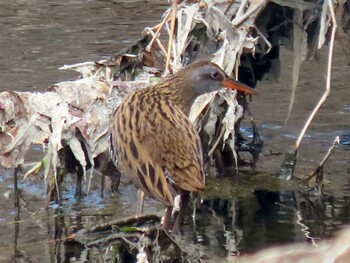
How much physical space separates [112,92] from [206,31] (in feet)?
2.93

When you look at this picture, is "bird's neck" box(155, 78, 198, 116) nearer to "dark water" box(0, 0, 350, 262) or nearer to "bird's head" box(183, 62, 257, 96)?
"bird's head" box(183, 62, 257, 96)

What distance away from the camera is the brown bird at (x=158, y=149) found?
16.0 feet

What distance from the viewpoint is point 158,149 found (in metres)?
5.02

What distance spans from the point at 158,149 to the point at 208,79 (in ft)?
3.43

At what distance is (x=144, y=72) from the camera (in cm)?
673

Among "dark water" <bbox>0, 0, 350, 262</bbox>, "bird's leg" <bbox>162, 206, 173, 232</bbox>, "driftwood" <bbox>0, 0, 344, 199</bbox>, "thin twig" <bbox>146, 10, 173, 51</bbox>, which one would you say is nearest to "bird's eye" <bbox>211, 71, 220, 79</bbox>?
"driftwood" <bbox>0, 0, 344, 199</bbox>

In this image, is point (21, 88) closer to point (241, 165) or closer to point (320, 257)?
point (241, 165)

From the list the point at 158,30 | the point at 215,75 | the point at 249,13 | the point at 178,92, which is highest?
the point at 249,13

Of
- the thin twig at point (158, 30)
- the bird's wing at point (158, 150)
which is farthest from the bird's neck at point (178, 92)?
the thin twig at point (158, 30)

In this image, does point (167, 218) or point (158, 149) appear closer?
point (167, 218)

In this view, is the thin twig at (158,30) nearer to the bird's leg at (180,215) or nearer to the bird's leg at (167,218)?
the bird's leg at (180,215)

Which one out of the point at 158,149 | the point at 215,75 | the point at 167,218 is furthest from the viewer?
the point at 215,75

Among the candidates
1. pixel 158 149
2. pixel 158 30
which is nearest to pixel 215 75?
pixel 158 30

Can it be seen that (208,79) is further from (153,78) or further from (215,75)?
(153,78)
